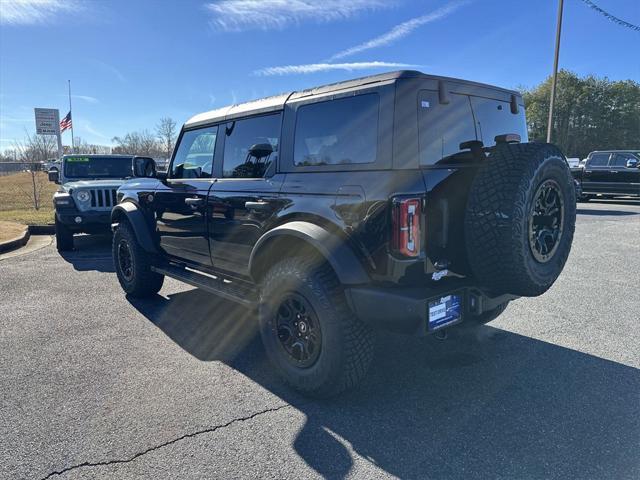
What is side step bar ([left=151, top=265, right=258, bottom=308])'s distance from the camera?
140 inches

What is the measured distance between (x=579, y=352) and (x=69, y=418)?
3702 mm

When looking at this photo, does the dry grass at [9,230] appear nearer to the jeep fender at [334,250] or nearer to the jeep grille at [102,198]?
the jeep grille at [102,198]

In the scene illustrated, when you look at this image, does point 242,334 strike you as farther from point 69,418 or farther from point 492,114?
point 492,114

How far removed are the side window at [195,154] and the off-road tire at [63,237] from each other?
4412 millimetres

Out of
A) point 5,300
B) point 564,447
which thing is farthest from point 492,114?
point 5,300

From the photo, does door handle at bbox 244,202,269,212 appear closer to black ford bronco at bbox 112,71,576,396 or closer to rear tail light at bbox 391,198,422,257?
black ford bronco at bbox 112,71,576,396

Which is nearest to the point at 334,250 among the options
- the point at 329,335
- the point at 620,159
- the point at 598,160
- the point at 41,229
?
the point at 329,335

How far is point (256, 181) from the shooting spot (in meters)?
3.48

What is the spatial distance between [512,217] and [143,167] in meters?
3.97

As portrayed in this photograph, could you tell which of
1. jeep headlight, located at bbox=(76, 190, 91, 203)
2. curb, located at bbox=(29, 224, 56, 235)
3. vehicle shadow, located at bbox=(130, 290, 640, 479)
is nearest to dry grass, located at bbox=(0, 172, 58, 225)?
curb, located at bbox=(29, 224, 56, 235)

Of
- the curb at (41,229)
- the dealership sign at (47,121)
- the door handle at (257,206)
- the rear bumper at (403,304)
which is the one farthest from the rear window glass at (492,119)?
the dealership sign at (47,121)

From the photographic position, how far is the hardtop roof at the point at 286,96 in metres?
2.73

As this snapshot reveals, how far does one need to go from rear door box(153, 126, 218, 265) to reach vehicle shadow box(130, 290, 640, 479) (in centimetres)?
88

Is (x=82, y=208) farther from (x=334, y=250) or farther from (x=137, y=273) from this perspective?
(x=334, y=250)
